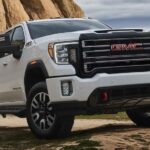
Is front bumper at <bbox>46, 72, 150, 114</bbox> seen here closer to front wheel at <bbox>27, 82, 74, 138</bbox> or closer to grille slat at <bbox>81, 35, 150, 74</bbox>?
grille slat at <bbox>81, 35, 150, 74</bbox>

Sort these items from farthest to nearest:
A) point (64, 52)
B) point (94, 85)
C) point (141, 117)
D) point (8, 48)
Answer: point (141, 117) → point (8, 48) → point (64, 52) → point (94, 85)

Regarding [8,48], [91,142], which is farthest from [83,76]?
[8,48]

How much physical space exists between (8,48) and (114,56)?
2070 mm

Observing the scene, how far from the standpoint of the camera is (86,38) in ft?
29.8

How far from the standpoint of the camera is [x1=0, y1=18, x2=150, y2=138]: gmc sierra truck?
29.7 feet

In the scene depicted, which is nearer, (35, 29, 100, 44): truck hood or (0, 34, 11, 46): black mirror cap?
(35, 29, 100, 44): truck hood

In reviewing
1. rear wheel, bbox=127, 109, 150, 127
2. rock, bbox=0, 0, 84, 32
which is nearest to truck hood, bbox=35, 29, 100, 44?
rear wheel, bbox=127, 109, 150, 127

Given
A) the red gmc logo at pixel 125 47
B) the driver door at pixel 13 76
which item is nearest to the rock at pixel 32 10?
the driver door at pixel 13 76

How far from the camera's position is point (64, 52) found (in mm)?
9211

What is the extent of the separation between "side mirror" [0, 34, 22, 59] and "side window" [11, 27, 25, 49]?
0.40ft

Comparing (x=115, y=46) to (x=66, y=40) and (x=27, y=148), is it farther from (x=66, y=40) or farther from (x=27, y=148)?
(x=27, y=148)

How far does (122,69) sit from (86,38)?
2.32 feet

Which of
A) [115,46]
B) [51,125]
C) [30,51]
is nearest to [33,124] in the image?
[51,125]

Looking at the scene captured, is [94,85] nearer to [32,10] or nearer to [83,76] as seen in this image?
[83,76]
